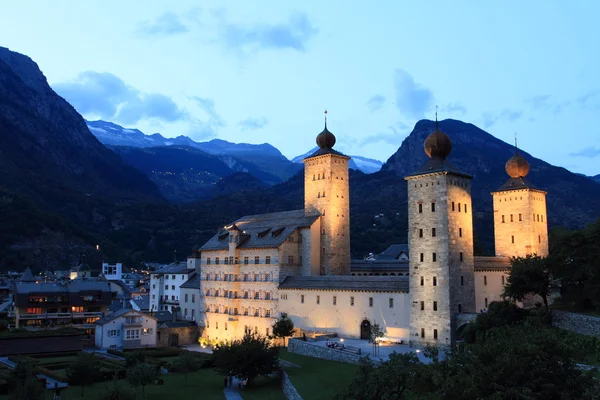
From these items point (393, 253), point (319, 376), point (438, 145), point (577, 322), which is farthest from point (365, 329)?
point (393, 253)

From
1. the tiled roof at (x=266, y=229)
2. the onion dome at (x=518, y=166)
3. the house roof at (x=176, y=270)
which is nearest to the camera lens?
the onion dome at (x=518, y=166)

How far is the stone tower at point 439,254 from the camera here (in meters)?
52.8

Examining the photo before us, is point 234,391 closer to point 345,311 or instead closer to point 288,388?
point 288,388

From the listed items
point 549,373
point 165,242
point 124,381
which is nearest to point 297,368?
point 124,381

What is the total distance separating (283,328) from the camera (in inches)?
2530

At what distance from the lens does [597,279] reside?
47188mm

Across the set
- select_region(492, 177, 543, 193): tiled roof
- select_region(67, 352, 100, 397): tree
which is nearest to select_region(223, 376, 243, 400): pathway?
select_region(67, 352, 100, 397): tree

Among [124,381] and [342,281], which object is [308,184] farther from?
[124,381]

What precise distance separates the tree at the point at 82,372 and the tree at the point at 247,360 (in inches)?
419

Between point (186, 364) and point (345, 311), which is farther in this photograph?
point (345, 311)

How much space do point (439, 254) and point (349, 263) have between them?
22419 millimetres

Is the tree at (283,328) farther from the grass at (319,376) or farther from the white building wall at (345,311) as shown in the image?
the grass at (319,376)

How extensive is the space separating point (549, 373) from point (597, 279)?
1085 inches

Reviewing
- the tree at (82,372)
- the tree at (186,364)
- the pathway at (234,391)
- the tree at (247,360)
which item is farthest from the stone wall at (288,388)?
the tree at (82,372)
